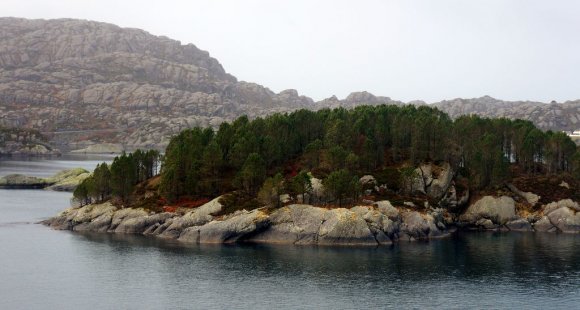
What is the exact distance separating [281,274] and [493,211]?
83.1 m

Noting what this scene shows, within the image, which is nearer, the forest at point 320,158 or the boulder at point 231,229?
the boulder at point 231,229

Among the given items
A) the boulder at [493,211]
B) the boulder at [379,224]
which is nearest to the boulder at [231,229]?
the boulder at [379,224]

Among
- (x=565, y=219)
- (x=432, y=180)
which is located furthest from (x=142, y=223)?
(x=565, y=219)

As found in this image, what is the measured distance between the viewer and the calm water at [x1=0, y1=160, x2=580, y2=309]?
9806 centimetres

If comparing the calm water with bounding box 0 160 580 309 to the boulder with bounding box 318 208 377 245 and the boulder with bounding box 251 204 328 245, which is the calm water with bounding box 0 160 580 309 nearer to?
the boulder with bounding box 318 208 377 245

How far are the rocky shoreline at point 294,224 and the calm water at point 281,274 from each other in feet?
18.6

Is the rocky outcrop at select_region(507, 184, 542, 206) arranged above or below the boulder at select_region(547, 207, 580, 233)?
above

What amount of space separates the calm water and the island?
7901 mm

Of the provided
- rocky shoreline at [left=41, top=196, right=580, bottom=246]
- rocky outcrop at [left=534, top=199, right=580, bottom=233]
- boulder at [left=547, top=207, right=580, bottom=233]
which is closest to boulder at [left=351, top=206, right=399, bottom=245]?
rocky shoreline at [left=41, top=196, right=580, bottom=246]

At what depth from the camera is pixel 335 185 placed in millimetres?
149375

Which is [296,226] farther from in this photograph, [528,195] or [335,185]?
[528,195]

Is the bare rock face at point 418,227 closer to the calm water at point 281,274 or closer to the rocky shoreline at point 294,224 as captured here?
the rocky shoreline at point 294,224

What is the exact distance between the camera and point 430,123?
183125mm

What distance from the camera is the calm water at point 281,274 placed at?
322 ft
